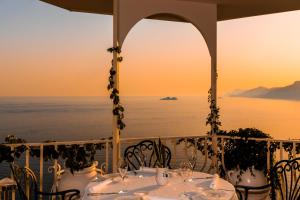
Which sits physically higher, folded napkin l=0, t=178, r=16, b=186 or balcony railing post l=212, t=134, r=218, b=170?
balcony railing post l=212, t=134, r=218, b=170

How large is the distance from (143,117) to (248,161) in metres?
66.9

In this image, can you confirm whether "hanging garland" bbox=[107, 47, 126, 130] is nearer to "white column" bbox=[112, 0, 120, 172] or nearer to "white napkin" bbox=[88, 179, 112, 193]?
"white column" bbox=[112, 0, 120, 172]

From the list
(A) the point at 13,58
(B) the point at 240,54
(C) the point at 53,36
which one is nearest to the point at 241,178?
(B) the point at 240,54

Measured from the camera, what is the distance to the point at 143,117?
2817 inches

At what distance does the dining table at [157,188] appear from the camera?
8.50 ft

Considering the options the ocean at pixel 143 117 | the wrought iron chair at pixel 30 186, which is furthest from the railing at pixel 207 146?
the ocean at pixel 143 117

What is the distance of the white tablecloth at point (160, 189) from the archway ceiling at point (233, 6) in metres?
2.99

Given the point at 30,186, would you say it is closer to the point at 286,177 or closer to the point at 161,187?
the point at 161,187

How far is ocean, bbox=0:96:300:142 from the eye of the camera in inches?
1871

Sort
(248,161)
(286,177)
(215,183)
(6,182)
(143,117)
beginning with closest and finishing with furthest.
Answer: (215,183) → (286,177) → (6,182) → (248,161) → (143,117)

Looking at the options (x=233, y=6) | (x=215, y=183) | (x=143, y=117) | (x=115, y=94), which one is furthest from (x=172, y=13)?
(x=143, y=117)

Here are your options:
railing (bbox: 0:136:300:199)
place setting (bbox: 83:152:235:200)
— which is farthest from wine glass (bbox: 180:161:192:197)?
railing (bbox: 0:136:300:199)

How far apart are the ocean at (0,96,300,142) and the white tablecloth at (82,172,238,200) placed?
38.0 meters

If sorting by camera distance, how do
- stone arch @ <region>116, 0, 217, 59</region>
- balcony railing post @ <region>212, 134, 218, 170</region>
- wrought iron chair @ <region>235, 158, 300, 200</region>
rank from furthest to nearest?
1. balcony railing post @ <region>212, 134, 218, 170</region>
2. stone arch @ <region>116, 0, 217, 59</region>
3. wrought iron chair @ <region>235, 158, 300, 200</region>
